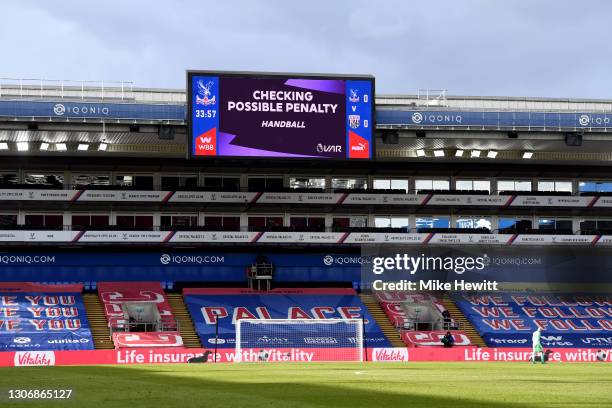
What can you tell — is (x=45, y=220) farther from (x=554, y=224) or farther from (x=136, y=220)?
(x=554, y=224)

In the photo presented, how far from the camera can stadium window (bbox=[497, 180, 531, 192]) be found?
77812 millimetres

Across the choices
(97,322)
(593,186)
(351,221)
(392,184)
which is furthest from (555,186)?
(97,322)

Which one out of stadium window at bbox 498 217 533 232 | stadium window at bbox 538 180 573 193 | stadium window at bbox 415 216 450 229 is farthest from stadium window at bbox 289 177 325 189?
stadium window at bbox 538 180 573 193

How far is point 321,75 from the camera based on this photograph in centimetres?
6500

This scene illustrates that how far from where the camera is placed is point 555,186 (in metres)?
78.8

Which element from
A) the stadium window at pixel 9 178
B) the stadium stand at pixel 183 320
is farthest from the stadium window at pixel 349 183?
the stadium window at pixel 9 178

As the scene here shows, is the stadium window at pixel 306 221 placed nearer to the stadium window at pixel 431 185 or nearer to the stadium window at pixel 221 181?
the stadium window at pixel 221 181

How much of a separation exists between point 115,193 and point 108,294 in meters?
7.18

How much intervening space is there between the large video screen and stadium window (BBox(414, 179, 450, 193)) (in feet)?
41.2

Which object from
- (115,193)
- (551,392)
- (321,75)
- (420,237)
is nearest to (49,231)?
(115,193)

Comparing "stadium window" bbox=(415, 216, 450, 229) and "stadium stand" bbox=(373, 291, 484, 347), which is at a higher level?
"stadium window" bbox=(415, 216, 450, 229)

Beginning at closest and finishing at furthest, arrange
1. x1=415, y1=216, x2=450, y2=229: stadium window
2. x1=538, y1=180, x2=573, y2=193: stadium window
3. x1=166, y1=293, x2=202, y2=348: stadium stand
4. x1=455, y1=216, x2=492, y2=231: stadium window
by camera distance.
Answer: x1=166, y1=293, x2=202, y2=348: stadium stand → x1=415, y1=216, x2=450, y2=229: stadium window → x1=455, y1=216, x2=492, y2=231: stadium window → x1=538, y1=180, x2=573, y2=193: stadium window

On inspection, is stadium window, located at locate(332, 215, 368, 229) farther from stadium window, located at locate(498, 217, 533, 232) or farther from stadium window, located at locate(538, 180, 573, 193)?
stadium window, located at locate(538, 180, 573, 193)

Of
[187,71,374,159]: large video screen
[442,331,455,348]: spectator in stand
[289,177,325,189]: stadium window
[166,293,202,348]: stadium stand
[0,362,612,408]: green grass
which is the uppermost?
[187,71,374,159]: large video screen
